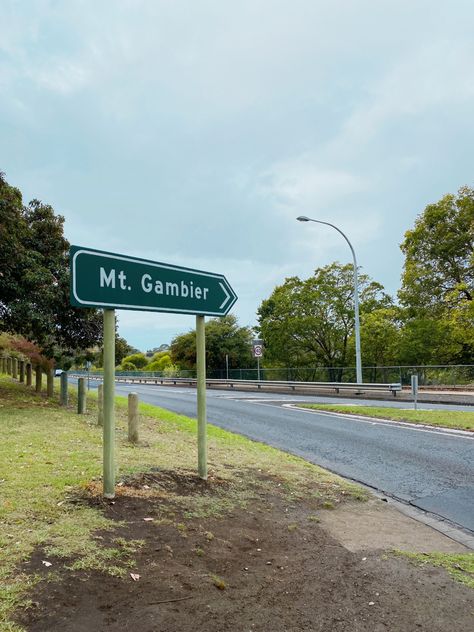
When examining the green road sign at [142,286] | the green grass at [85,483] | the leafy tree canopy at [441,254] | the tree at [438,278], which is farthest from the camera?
the leafy tree canopy at [441,254]

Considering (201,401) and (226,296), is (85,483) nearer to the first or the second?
(201,401)

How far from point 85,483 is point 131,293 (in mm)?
1995

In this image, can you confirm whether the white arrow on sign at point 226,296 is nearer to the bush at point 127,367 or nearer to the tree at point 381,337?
the tree at point 381,337

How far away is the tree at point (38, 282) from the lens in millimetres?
11789

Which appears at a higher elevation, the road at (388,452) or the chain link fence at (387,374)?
the chain link fence at (387,374)

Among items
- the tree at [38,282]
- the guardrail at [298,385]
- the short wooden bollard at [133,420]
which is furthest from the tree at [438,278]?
the short wooden bollard at [133,420]

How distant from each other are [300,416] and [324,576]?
11699mm

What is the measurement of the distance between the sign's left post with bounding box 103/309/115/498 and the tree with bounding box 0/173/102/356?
765cm

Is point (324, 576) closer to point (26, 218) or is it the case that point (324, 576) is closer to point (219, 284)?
point (219, 284)

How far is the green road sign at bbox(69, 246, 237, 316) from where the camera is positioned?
4.39 metres

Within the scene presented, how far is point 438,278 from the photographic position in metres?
33.4

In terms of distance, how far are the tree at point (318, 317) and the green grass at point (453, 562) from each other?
105ft

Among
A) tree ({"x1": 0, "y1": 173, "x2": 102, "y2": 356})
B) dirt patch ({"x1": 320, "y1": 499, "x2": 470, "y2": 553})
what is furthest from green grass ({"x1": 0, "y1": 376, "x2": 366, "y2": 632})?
tree ({"x1": 0, "y1": 173, "x2": 102, "y2": 356})

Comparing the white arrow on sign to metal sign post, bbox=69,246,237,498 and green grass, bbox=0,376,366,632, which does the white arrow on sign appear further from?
green grass, bbox=0,376,366,632
